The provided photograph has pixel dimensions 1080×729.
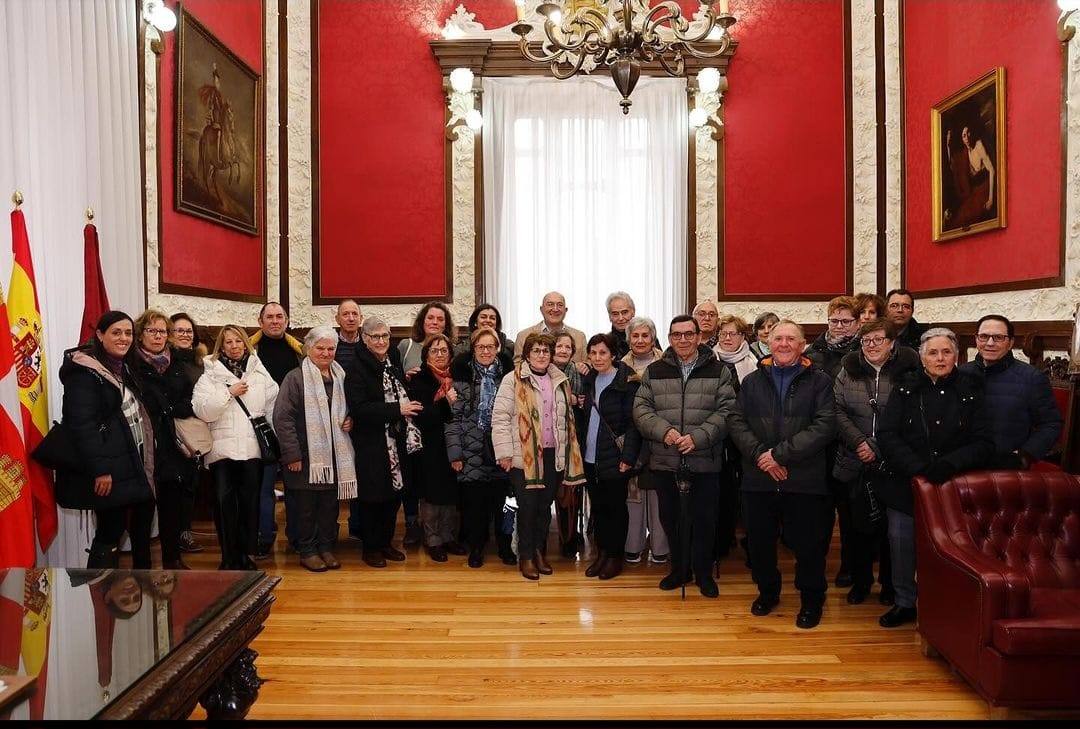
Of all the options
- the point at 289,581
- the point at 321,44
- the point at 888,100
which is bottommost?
the point at 289,581

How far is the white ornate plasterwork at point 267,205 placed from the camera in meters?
5.80

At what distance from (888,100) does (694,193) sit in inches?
81.5

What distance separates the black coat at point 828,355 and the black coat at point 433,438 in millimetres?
2268

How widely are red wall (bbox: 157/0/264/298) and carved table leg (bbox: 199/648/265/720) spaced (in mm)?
4527

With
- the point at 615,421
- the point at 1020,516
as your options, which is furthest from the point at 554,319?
the point at 1020,516

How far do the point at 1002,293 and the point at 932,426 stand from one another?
317cm

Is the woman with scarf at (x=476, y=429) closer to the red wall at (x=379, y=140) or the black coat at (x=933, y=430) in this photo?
the black coat at (x=933, y=430)

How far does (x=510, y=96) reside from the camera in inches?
320

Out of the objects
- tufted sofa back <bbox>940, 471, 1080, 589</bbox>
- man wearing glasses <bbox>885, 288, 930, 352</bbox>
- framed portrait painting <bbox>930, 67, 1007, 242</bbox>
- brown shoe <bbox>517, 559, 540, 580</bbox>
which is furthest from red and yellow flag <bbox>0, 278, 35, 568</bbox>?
framed portrait painting <bbox>930, 67, 1007, 242</bbox>

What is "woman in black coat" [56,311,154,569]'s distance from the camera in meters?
4.04

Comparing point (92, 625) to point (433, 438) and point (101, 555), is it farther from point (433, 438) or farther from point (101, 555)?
point (433, 438)

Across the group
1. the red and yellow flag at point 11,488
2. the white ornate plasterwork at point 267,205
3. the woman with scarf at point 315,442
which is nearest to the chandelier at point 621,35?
the woman with scarf at point 315,442

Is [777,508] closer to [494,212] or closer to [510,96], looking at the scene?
[494,212]

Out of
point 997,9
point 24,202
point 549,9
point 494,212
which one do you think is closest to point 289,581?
point 24,202
